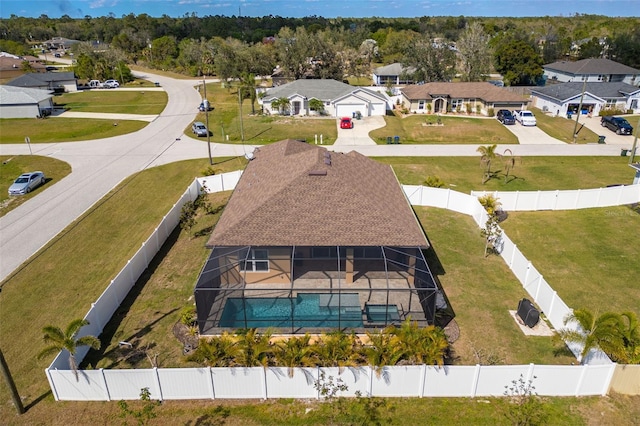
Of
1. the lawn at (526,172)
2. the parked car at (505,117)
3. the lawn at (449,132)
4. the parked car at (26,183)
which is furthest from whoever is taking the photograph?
the parked car at (505,117)

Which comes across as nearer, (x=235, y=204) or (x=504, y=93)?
(x=235, y=204)

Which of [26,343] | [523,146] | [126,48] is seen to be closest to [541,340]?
[26,343]

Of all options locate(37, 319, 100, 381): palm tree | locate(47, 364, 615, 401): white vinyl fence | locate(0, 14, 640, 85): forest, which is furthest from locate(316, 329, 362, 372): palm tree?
Answer: locate(0, 14, 640, 85): forest

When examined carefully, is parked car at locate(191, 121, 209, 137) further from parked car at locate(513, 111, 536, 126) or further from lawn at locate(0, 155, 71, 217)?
parked car at locate(513, 111, 536, 126)

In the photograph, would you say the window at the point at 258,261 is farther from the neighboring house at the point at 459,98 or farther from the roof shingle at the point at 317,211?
the neighboring house at the point at 459,98

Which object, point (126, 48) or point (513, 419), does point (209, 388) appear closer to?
point (513, 419)

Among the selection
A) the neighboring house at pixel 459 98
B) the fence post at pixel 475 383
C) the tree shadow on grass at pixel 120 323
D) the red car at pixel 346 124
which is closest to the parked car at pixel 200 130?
the red car at pixel 346 124
